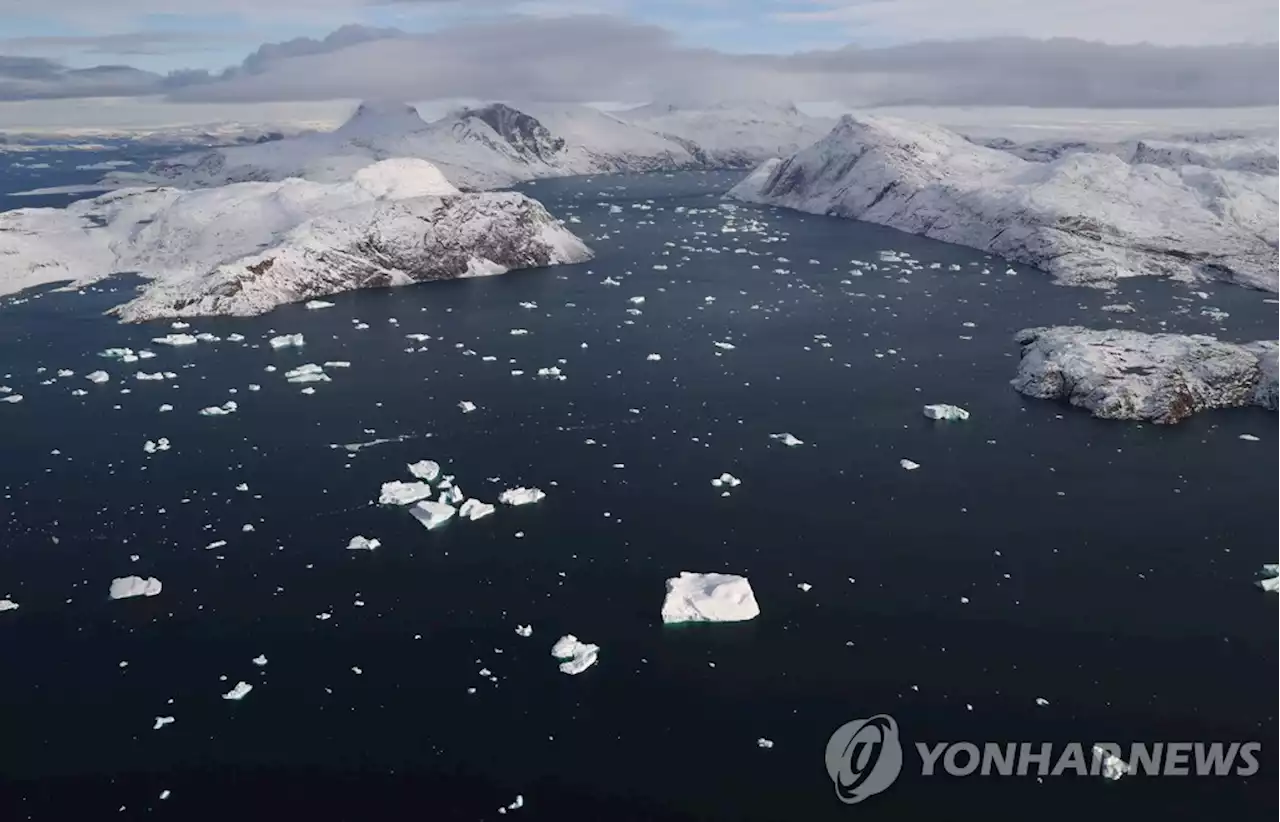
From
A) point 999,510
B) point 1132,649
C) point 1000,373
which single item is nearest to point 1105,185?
point 1000,373

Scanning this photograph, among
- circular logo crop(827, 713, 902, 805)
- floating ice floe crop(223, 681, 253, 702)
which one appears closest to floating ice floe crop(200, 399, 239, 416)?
floating ice floe crop(223, 681, 253, 702)

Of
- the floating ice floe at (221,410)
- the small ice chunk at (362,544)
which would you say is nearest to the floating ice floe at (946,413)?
the small ice chunk at (362,544)

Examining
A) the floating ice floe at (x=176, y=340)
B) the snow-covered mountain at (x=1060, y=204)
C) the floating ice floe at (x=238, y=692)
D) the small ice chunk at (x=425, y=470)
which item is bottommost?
the floating ice floe at (x=238, y=692)

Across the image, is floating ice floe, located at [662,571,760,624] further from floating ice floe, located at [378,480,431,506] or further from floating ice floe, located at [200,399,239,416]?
floating ice floe, located at [200,399,239,416]

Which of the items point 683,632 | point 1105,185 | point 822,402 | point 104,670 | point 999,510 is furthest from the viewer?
point 1105,185

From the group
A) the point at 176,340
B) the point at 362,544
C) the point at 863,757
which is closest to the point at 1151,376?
the point at 863,757

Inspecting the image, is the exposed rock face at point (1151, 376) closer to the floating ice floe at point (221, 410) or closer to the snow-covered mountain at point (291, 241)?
the floating ice floe at point (221, 410)

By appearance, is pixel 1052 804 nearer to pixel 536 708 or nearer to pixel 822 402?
pixel 536 708
